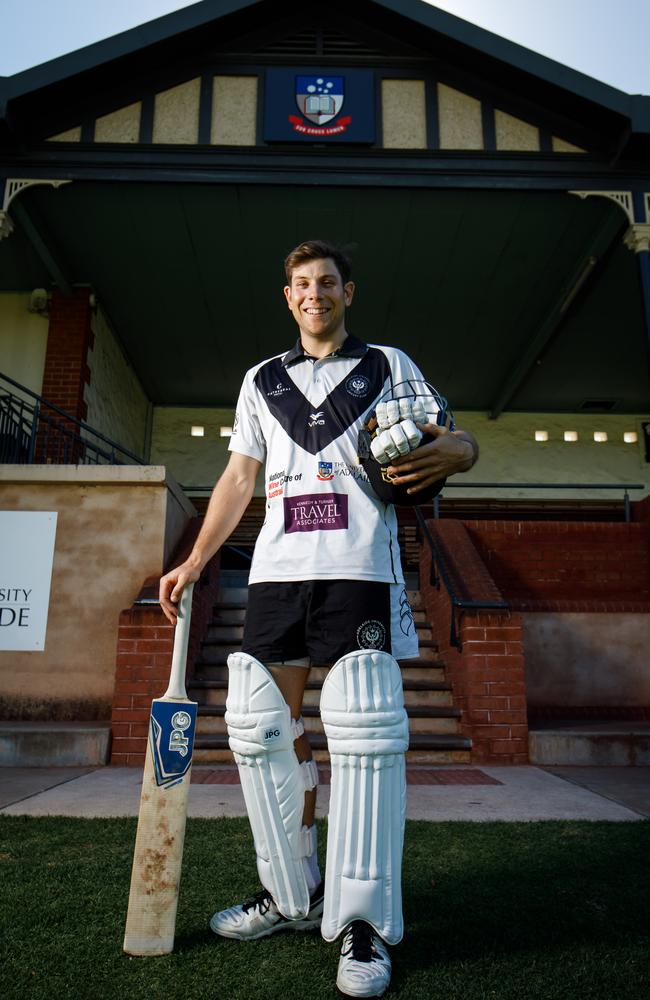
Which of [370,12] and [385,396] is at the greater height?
[370,12]

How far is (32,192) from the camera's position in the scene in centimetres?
740

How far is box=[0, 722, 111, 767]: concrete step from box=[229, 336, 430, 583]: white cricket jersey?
3.32 meters

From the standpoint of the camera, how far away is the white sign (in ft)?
18.1

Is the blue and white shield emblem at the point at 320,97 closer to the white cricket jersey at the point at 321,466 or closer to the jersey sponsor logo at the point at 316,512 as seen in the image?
the white cricket jersey at the point at 321,466

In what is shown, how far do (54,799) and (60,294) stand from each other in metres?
7.33

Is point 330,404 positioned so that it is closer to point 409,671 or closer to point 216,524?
point 216,524

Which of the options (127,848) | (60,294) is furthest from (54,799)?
(60,294)

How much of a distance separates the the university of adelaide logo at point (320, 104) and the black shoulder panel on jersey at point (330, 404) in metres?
5.86

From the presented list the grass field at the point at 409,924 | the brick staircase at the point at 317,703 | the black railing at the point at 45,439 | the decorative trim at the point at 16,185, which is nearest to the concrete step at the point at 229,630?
the brick staircase at the point at 317,703

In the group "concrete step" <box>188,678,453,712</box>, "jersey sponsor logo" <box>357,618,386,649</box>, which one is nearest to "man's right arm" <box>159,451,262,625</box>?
"jersey sponsor logo" <box>357,618,386,649</box>

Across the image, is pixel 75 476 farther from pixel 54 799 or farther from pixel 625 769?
pixel 625 769

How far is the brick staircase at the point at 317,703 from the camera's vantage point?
4.64 m

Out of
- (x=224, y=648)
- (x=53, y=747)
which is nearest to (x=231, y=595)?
(x=224, y=648)

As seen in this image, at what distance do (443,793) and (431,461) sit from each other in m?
2.58
